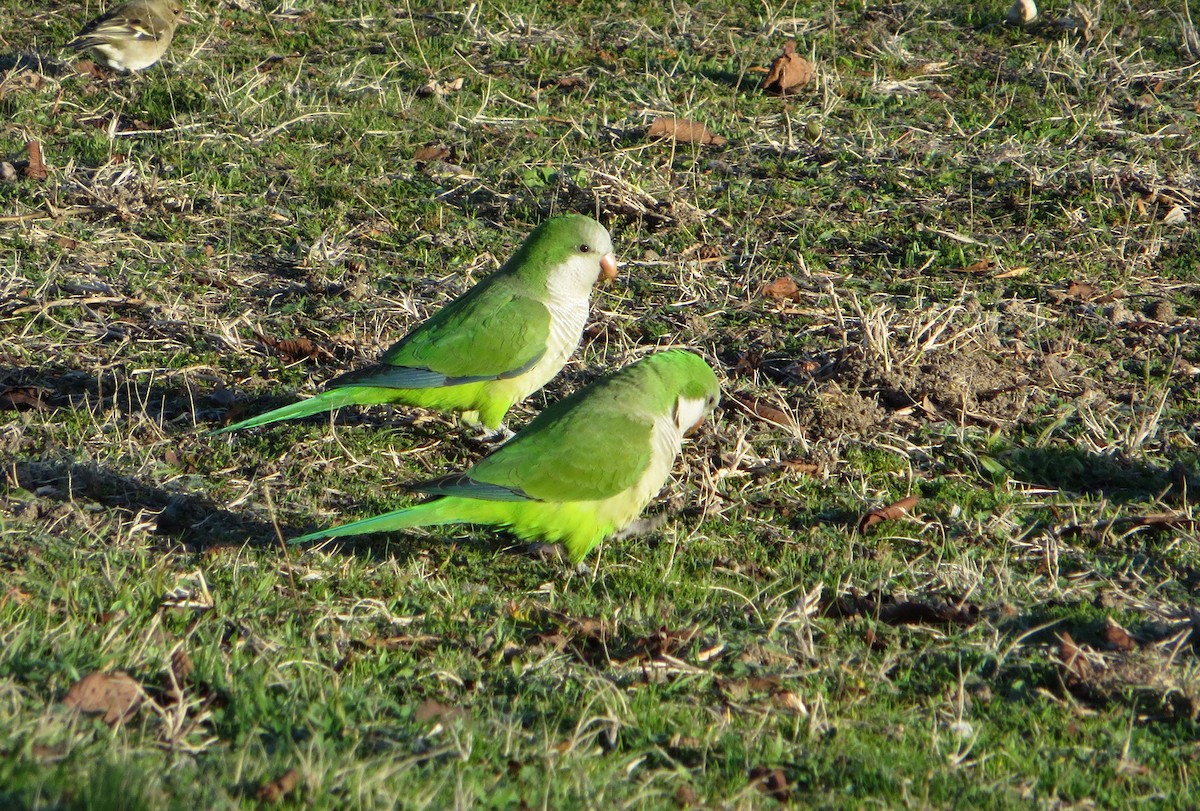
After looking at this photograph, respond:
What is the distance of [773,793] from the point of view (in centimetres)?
343

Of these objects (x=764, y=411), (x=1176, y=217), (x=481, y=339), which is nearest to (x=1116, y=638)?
(x=764, y=411)

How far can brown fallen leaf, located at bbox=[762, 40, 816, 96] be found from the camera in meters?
8.05

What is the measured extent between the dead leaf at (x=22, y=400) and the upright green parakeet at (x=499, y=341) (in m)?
0.96

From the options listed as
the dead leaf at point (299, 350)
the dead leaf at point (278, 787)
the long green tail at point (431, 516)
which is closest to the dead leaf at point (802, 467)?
the long green tail at point (431, 516)

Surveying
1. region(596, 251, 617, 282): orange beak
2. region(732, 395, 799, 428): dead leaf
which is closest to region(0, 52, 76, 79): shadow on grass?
region(596, 251, 617, 282): orange beak

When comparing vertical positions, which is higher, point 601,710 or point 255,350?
point 601,710

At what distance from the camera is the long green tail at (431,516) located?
168 inches

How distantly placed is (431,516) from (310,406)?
100 centimetres

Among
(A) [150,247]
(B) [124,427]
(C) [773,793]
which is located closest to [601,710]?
(C) [773,793]

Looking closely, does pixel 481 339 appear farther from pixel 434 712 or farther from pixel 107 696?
pixel 107 696

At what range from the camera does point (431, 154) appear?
25.0 feet

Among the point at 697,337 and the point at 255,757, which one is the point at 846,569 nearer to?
the point at 697,337

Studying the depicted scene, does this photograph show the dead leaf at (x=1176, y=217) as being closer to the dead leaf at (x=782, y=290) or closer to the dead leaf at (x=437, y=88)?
the dead leaf at (x=782, y=290)

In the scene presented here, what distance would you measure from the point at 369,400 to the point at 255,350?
3.52ft
